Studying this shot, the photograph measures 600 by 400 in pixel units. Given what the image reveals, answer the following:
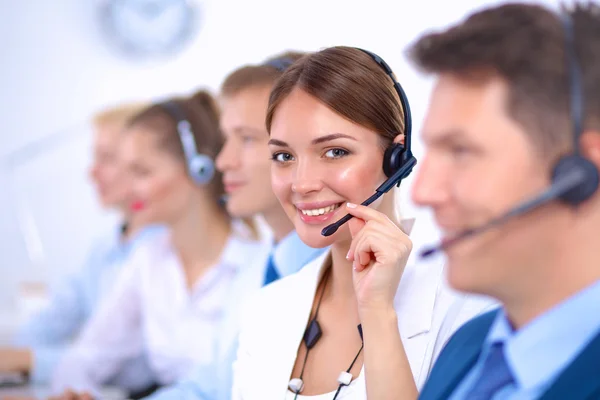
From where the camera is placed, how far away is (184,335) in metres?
2.03

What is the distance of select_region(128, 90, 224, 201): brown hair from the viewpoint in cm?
205

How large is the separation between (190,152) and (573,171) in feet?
4.99

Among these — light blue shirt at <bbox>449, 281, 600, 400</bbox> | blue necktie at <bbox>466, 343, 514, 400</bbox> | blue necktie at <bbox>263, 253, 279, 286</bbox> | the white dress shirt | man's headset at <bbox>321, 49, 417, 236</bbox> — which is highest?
man's headset at <bbox>321, 49, 417, 236</bbox>

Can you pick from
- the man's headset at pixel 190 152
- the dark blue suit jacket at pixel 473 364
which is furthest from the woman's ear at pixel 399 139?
the man's headset at pixel 190 152

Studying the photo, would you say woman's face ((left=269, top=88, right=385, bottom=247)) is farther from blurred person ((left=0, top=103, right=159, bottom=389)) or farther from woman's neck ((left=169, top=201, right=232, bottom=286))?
blurred person ((left=0, top=103, right=159, bottom=389))

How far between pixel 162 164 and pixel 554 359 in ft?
5.20

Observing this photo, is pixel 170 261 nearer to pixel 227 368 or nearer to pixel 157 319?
pixel 157 319

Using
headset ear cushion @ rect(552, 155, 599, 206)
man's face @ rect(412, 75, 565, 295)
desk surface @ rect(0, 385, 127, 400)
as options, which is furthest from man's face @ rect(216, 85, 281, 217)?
headset ear cushion @ rect(552, 155, 599, 206)

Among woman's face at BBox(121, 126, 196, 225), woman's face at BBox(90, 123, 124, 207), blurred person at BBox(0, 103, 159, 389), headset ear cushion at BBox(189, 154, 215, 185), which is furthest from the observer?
woman's face at BBox(90, 123, 124, 207)

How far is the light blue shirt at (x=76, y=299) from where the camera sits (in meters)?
2.58

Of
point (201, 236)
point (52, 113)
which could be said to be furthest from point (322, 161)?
point (52, 113)

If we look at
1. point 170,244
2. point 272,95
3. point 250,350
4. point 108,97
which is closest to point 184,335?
point 170,244

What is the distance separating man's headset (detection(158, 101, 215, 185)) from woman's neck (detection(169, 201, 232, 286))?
10 cm

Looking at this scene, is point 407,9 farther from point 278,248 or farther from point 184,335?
point 184,335
